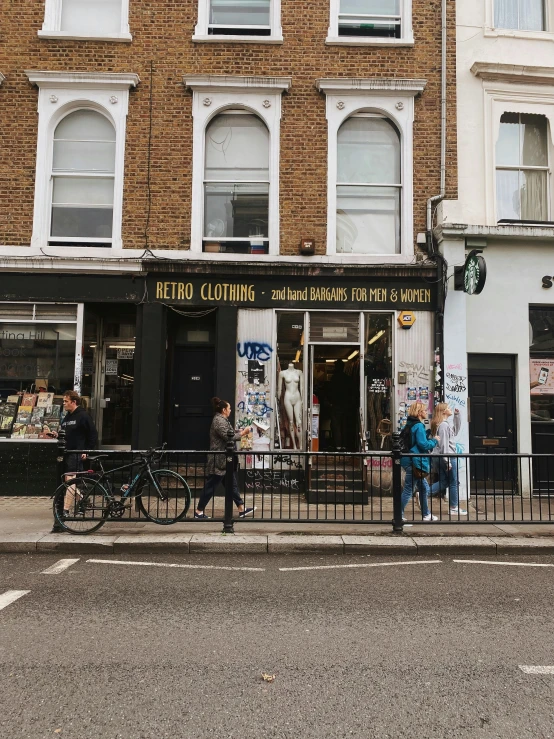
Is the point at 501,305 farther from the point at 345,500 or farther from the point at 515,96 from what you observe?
the point at 345,500

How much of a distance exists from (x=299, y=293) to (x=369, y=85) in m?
4.28

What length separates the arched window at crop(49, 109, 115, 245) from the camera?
11.0m

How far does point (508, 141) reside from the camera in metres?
11.4

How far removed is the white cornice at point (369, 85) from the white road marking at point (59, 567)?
31.0ft

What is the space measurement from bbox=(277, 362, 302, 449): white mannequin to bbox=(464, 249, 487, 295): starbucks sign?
136 inches

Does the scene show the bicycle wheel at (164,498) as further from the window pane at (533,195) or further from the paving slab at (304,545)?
the window pane at (533,195)

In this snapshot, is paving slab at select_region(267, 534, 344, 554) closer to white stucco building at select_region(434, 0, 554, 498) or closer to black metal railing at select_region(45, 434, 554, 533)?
black metal railing at select_region(45, 434, 554, 533)

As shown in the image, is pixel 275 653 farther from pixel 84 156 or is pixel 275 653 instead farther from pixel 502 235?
pixel 84 156

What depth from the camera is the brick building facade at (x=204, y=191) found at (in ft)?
34.9

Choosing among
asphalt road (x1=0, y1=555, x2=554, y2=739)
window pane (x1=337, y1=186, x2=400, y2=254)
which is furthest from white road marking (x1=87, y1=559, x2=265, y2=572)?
window pane (x1=337, y1=186, x2=400, y2=254)

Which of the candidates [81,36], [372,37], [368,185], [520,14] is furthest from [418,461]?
[81,36]

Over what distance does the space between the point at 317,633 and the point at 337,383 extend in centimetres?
681

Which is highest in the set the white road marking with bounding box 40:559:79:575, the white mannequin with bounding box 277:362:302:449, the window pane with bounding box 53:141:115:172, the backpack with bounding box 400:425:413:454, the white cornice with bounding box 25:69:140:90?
the white cornice with bounding box 25:69:140:90

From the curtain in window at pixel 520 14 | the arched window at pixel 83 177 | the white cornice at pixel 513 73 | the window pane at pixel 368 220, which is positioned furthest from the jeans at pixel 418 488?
the curtain in window at pixel 520 14
